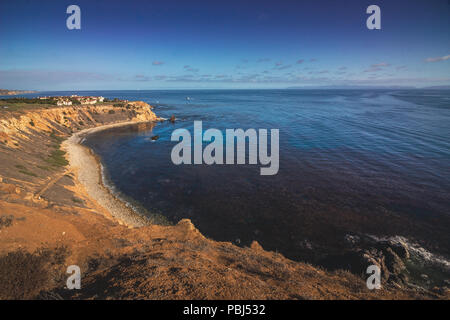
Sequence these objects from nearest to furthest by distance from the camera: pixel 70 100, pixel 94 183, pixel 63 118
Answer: pixel 94 183 < pixel 63 118 < pixel 70 100

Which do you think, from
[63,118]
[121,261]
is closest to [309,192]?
[121,261]

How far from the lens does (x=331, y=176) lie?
1293 inches

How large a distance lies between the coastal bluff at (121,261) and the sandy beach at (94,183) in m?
0.43

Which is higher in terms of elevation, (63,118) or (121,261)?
(63,118)

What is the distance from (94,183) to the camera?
30.3 m

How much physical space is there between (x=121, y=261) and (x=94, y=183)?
21874mm

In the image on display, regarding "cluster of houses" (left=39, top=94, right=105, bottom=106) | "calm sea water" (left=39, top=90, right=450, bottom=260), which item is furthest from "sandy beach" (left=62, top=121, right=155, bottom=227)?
"cluster of houses" (left=39, top=94, right=105, bottom=106)

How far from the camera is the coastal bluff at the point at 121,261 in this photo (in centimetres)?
1009

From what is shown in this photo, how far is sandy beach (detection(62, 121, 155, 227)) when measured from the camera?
888 inches

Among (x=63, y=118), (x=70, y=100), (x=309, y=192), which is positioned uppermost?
(x=70, y=100)

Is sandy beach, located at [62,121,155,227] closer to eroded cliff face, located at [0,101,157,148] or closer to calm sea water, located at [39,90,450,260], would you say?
calm sea water, located at [39,90,450,260]

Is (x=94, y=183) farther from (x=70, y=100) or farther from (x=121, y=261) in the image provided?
(x=70, y=100)

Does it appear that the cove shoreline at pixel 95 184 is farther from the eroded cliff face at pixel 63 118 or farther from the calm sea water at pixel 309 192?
the eroded cliff face at pixel 63 118

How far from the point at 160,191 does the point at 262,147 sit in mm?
30068
